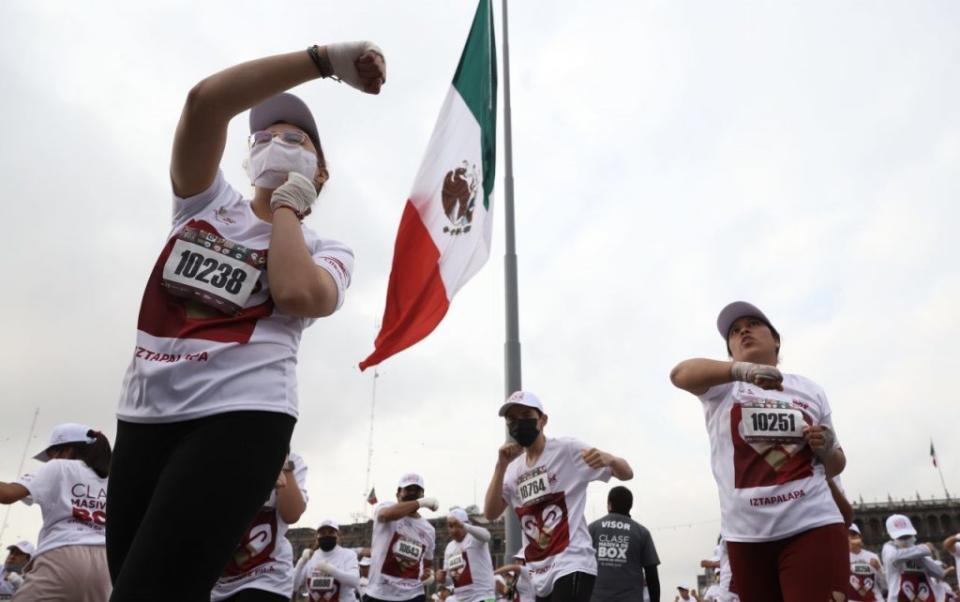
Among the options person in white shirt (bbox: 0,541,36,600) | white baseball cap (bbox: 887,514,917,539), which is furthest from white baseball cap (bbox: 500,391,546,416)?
person in white shirt (bbox: 0,541,36,600)

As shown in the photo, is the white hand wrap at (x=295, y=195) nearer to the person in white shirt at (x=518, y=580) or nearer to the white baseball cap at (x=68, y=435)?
the white baseball cap at (x=68, y=435)

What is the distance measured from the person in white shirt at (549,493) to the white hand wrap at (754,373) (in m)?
2.59

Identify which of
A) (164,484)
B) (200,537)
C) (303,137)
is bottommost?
(200,537)

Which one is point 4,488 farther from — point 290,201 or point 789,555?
point 789,555

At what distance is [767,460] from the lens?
14.6 ft

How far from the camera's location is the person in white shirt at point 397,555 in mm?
10203

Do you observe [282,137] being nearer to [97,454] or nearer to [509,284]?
[97,454]

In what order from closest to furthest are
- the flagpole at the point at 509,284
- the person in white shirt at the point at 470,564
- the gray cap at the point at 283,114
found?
1. the gray cap at the point at 283,114
2. the flagpole at the point at 509,284
3. the person in white shirt at the point at 470,564

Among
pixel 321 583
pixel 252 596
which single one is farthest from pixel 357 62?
pixel 321 583

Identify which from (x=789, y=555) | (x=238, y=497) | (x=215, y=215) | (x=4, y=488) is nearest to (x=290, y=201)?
(x=215, y=215)

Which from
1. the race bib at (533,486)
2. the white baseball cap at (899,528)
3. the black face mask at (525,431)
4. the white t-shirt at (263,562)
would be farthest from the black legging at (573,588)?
the white baseball cap at (899,528)

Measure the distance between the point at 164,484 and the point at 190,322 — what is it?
0.54 metres

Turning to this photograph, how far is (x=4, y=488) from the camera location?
5730 millimetres

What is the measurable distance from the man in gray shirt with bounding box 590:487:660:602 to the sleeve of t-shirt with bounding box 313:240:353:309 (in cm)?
676
